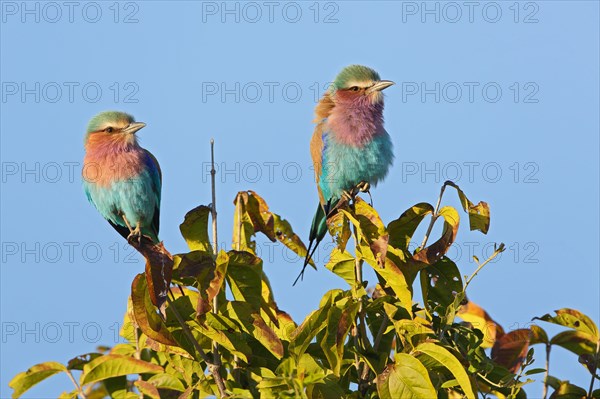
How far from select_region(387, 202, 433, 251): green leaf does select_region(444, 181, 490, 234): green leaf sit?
5.7 inches

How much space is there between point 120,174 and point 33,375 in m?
2.35

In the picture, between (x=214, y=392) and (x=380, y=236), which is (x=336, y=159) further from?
(x=214, y=392)

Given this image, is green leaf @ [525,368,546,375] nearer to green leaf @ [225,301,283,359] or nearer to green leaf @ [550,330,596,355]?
green leaf @ [550,330,596,355]

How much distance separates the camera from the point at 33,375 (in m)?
3.68

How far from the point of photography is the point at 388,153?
5586 millimetres

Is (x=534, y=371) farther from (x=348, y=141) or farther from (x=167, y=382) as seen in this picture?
(x=348, y=141)

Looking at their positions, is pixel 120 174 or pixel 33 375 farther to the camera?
pixel 120 174

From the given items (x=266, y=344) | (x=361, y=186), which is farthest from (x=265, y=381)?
(x=361, y=186)

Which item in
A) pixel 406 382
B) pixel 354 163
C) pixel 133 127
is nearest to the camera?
pixel 406 382

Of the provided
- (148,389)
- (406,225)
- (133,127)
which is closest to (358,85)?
(133,127)

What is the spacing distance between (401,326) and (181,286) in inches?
43.2

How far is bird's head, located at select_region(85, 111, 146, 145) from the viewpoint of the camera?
239 inches

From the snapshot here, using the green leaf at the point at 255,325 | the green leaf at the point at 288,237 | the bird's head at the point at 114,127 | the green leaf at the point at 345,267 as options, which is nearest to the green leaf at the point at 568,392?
the green leaf at the point at 345,267

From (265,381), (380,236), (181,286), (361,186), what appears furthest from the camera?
(361,186)
